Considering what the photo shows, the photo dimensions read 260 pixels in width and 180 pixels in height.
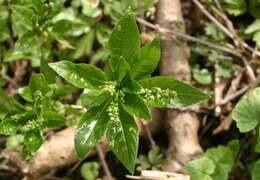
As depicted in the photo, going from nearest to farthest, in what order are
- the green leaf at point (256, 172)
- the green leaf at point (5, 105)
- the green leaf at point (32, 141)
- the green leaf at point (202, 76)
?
the green leaf at point (32, 141) < the green leaf at point (256, 172) < the green leaf at point (5, 105) < the green leaf at point (202, 76)

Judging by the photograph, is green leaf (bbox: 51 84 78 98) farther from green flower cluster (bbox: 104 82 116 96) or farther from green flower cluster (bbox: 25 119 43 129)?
green flower cluster (bbox: 104 82 116 96)

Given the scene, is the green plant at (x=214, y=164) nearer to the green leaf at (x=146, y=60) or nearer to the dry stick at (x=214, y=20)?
the green leaf at (x=146, y=60)

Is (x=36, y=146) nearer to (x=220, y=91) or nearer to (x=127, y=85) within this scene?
(x=127, y=85)

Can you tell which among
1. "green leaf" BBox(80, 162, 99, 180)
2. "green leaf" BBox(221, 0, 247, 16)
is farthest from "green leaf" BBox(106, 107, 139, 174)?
"green leaf" BBox(221, 0, 247, 16)

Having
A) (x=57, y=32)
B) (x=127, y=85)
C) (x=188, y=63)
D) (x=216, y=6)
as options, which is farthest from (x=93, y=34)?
(x=127, y=85)

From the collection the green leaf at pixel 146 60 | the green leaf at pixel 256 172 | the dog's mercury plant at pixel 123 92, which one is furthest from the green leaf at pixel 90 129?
the green leaf at pixel 256 172

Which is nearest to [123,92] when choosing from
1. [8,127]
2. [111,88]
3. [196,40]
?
[111,88]
